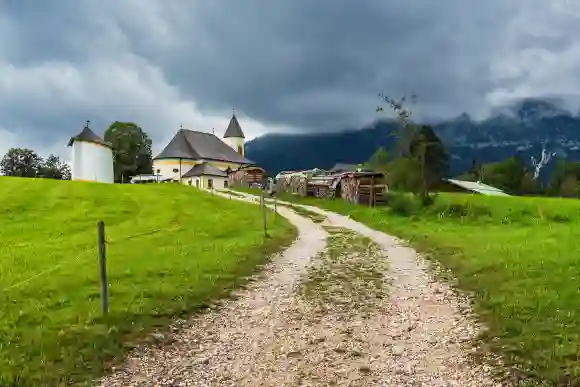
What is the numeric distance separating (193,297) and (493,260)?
30.1 ft

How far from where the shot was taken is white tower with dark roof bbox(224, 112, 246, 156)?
118500mm

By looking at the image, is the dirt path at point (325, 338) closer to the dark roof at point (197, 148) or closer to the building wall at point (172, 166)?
the building wall at point (172, 166)

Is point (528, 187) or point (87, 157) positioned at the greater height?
point (87, 157)

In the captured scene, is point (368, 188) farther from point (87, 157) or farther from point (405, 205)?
point (87, 157)

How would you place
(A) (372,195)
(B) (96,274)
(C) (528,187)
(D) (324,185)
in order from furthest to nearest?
(C) (528,187) < (D) (324,185) < (A) (372,195) < (B) (96,274)

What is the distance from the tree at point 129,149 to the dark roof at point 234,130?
61.4 ft

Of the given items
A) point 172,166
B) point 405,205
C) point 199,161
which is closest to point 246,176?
point 199,161

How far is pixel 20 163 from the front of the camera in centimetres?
10894

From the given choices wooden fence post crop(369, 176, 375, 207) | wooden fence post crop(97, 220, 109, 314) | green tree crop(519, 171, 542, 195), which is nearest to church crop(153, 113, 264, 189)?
wooden fence post crop(369, 176, 375, 207)

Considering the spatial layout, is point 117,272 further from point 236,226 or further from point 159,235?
point 236,226

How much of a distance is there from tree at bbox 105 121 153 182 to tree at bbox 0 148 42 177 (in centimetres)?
1841

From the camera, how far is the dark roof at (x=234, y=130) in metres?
119

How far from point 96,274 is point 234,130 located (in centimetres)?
10608

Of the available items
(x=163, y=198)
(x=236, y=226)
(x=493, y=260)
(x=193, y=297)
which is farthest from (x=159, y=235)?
(x=163, y=198)
